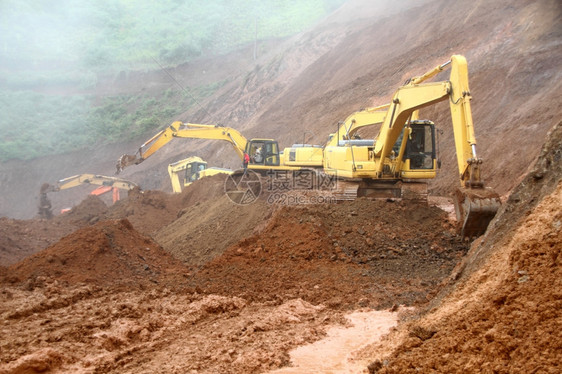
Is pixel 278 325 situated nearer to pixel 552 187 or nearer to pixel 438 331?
pixel 438 331

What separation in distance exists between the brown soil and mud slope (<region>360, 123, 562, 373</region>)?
0.04 feet

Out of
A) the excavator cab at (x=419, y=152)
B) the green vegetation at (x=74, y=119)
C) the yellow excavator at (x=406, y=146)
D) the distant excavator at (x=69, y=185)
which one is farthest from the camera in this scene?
the green vegetation at (x=74, y=119)

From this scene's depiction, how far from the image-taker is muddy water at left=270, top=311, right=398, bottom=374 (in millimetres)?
3850

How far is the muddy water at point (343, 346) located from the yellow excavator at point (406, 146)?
5.08m

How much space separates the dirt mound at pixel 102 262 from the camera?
24.8 feet

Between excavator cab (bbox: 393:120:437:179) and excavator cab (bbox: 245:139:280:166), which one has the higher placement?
excavator cab (bbox: 245:139:280:166)

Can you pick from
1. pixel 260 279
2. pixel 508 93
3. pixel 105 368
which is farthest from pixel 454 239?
pixel 508 93

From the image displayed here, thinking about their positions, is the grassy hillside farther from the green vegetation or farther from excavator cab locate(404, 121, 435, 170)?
excavator cab locate(404, 121, 435, 170)

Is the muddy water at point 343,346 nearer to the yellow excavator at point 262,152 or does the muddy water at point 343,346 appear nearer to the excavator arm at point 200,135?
the yellow excavator at point 262,152

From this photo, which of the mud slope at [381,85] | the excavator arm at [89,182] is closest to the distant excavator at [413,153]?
the mud slope at [381,85]

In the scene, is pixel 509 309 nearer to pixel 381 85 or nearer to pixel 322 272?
pixel 322 272

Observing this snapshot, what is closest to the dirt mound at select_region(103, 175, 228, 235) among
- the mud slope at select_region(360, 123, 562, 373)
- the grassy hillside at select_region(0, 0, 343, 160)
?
the mud slope at select_region(360, 123, 562, 373)

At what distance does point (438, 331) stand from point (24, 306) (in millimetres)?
4642

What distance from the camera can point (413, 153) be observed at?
42.2 ft
